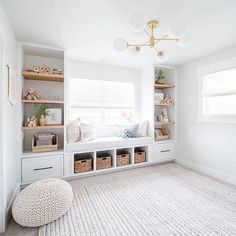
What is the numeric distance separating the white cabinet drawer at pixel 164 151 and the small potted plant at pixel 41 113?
239 centimetres

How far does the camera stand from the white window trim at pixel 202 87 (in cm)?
265

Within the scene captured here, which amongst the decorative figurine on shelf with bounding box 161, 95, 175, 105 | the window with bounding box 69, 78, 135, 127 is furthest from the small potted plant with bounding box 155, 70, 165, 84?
the window with bounding box 69, 78, 135, 127

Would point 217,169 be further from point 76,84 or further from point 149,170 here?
point 76,84

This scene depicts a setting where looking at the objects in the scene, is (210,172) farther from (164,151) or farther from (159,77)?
(159,77)

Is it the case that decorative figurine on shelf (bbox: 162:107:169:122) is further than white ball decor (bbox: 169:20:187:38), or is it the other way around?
decorative figurine on shelf (bbox: 162:107:169:122)

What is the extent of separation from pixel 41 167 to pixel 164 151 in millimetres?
2586

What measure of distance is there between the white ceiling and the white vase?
1.33 metres

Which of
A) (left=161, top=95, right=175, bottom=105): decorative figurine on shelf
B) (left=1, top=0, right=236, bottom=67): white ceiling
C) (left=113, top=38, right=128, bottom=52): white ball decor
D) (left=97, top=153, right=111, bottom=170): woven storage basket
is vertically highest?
(left=1, top=0, right=236, bottom=67): white ceiling

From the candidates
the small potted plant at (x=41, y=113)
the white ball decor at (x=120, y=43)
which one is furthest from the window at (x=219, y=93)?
the small potted plant at (x=41, y=113)

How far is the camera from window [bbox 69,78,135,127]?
3.39 m

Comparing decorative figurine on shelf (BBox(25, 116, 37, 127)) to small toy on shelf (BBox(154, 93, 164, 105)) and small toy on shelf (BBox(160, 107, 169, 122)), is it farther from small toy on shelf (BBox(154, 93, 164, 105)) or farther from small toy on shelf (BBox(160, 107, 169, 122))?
small toy on shelf (BBox(160, 107, 169, 122))

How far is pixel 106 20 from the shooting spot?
187 cm

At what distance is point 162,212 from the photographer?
188 centimetres

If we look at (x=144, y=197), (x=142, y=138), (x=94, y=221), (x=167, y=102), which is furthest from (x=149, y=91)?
(x=94, y=221)
